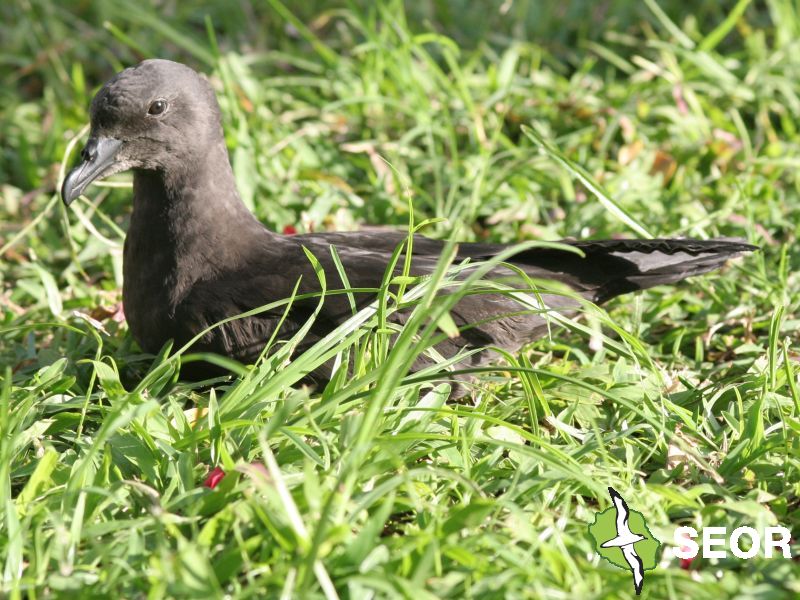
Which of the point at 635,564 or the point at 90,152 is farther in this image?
the point at 90,152

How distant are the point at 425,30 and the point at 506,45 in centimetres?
47

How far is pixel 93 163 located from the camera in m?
3.43

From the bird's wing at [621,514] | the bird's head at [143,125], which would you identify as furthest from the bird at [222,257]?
the bird's wing at [621,514]

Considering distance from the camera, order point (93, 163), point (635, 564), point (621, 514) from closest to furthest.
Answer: point (635, 564)
point (621, 514)
point (93, 163)

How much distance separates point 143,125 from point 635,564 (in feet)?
6.90

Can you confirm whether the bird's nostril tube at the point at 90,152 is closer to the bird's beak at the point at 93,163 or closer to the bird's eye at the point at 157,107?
the bird's beak at the point at 93,163

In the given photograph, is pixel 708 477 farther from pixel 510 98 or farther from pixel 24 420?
pixel 510 98

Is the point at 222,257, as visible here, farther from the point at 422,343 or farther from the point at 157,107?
the point at 422,343

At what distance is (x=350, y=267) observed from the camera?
346 cm

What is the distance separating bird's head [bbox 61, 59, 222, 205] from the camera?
3408 mm

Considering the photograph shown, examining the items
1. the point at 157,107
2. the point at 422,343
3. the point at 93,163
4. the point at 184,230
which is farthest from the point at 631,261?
the point at 93,163

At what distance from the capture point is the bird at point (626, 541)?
2.45 m

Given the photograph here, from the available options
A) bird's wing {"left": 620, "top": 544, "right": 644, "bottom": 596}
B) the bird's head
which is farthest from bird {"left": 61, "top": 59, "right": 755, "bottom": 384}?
bird's wing {"left": 620, "top": 544, "right": 644, "bottom": 596}

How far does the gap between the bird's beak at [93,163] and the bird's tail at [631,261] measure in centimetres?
146
